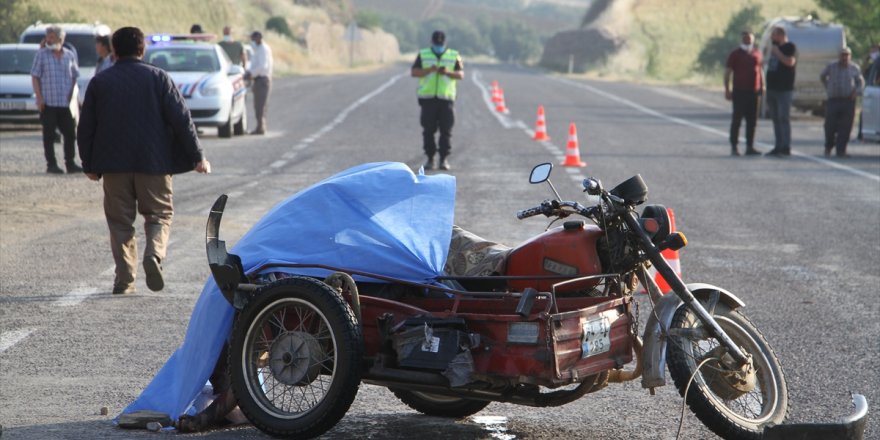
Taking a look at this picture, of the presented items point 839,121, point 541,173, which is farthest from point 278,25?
point 541,173

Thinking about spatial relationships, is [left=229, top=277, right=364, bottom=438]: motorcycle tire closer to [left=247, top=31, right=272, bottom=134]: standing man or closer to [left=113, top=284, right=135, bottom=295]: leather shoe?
[left=113, top=284, right=135, bottom=295]: leather shoe

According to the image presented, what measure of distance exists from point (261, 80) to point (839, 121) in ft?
34.5

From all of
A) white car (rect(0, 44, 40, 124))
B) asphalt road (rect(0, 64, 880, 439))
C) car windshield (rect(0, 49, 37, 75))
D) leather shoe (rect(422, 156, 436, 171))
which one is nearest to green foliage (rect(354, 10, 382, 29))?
asphalt road (rect(0, 64, 880, 439))

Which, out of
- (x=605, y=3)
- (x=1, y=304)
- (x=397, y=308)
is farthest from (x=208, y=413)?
(x=605, y=3)

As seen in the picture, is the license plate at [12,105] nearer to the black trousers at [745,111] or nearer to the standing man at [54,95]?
the standing man at [54,95]

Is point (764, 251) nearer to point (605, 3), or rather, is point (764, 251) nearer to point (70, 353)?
point (70, 353)

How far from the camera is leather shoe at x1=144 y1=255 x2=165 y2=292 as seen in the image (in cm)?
862

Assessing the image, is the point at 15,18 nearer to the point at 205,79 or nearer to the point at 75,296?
the point at 205,79

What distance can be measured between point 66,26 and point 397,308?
23.4m

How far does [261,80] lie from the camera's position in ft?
81.3

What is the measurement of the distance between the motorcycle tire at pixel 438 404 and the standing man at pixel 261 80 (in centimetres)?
1890

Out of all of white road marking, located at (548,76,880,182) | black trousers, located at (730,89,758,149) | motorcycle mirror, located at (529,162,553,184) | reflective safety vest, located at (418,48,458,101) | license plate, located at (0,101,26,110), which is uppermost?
motorcycle mirror, located at (529,162,553,184)

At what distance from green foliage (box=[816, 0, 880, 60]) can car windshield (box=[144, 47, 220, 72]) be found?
21.9m

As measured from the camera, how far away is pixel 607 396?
21.4ft
